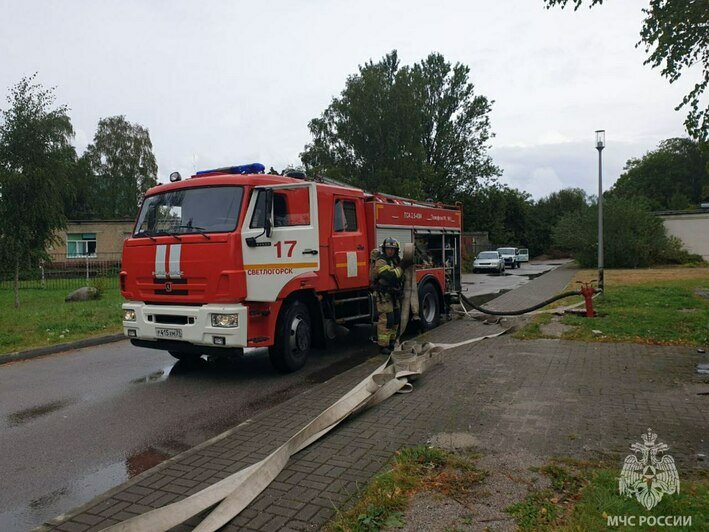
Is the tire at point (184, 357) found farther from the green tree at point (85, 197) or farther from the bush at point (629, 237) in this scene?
the green tree at point (85, 197)

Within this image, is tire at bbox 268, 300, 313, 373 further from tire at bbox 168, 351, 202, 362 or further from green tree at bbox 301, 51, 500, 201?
green tree at bbox 301, 51, 500, 201

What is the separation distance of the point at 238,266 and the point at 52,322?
24.1 ft

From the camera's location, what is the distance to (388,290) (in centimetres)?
830

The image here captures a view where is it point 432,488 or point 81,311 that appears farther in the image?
point 81,311

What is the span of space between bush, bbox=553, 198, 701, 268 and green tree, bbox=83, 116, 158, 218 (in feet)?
119

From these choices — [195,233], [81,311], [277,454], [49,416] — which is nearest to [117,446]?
[49,416]

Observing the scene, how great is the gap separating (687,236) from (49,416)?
39802 millimetres

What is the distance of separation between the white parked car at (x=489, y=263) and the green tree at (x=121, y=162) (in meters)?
30.1

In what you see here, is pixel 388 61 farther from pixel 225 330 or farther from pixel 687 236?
pixel 225 330

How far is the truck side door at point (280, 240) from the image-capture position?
680 centimetres

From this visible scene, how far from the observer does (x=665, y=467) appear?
379cm

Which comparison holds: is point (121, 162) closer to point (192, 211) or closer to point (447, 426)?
point (192, 211)

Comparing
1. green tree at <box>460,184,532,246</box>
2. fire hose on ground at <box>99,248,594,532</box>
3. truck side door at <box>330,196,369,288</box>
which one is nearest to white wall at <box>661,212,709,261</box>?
green tree at <box>460,184,532,246</box>

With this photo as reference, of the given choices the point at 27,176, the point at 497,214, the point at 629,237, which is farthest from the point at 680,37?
the point at 497,214
